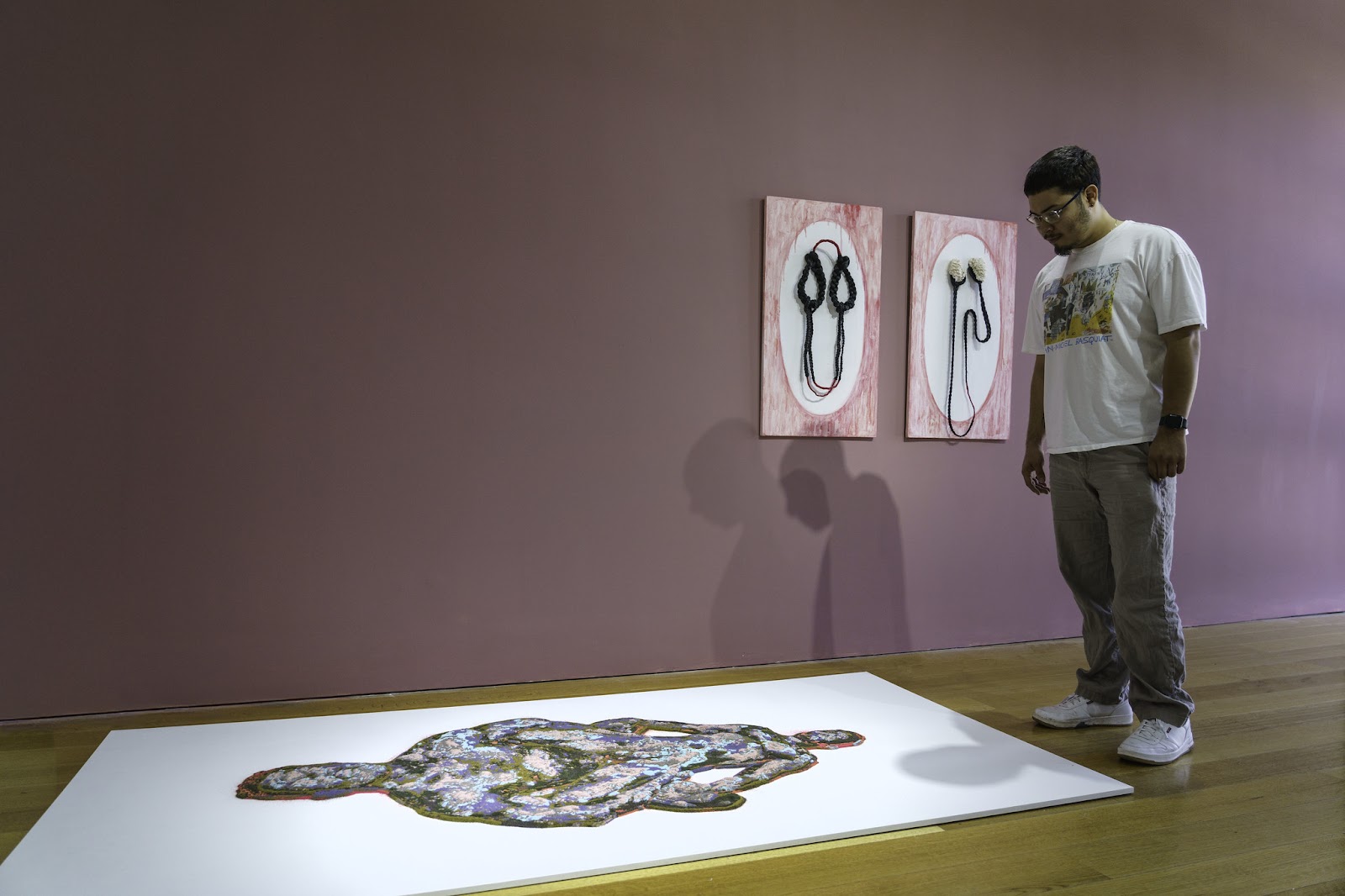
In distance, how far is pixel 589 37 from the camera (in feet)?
9.29

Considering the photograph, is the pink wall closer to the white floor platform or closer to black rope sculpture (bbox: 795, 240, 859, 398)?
black rope sculpture (bbox: 795, 240, 859, 398)

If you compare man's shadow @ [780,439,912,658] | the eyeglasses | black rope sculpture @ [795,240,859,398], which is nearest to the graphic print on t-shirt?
the eyeglasses

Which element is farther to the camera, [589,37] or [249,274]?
[589,37]

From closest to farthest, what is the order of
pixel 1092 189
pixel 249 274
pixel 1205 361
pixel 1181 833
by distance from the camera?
1. pixel 1181 833
2. pixel 1092 189
3. pixel 249 274
4. pixel 1205 361

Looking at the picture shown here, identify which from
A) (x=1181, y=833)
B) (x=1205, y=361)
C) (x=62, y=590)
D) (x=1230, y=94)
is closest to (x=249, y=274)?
(x=62, y=590)

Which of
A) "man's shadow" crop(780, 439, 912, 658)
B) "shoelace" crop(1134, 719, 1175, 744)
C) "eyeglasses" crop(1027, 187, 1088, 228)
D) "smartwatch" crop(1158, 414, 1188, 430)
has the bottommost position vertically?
"shoelace" crop(1134, 719, 1175, 744)

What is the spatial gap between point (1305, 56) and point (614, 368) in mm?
3332

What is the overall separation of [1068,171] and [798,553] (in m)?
1.44

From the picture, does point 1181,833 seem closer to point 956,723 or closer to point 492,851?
point 956,723

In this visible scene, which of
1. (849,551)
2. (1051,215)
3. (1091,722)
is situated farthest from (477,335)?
(1091,722)

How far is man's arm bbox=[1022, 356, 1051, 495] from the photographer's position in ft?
8.22

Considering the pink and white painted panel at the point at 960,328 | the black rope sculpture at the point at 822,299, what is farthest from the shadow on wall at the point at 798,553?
the pink and white painted panel at the point at 960,328

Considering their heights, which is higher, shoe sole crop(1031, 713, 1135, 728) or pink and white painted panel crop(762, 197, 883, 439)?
pink and white painted panel crop(762, 197, 883, 439)

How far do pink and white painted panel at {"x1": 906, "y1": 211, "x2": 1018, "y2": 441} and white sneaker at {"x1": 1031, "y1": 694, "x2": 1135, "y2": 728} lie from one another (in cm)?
112
